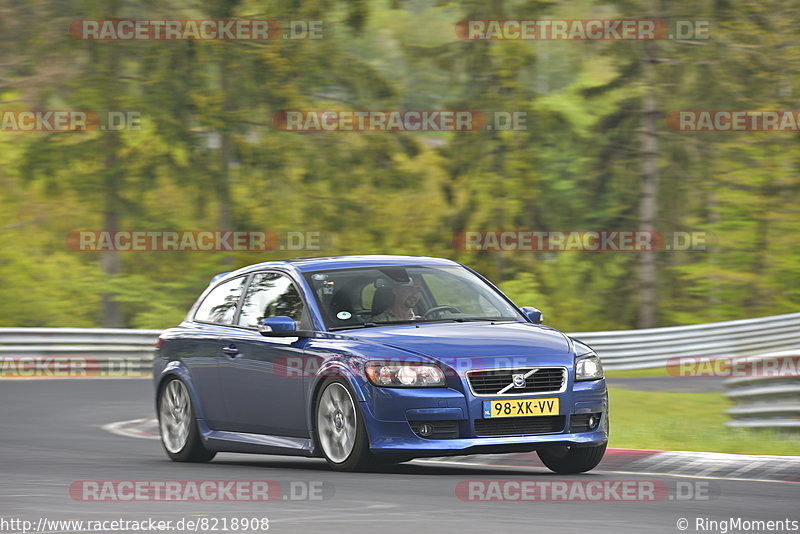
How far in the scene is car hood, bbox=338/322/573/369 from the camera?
10148 mm

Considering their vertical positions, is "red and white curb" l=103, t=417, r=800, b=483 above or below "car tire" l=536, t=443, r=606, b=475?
below

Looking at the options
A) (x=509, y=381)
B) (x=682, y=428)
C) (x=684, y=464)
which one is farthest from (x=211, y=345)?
(x=682, y=428)

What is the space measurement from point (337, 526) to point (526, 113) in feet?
124

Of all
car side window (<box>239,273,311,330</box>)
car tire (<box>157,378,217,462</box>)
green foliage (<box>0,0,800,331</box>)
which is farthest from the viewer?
green foliage (<box>0,0,800,331</box>)

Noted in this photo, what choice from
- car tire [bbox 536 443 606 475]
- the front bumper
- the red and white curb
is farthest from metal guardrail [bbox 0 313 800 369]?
the front bumper

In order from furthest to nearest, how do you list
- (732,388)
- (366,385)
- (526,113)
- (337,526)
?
(526,113), (732,388), (366,385), (337,526)

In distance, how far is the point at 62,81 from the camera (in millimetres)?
41719

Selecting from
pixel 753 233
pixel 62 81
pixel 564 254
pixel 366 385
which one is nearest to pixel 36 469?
pixel 366 385

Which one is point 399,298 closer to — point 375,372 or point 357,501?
point 375,372

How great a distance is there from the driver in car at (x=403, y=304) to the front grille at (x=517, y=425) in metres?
1.33

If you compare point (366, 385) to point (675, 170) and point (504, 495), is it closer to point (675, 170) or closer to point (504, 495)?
point (504, 495)

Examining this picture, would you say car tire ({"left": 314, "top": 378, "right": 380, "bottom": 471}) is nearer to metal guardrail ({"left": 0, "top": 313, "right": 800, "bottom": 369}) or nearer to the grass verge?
the grass verge

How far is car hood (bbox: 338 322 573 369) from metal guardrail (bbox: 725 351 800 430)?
390 cm

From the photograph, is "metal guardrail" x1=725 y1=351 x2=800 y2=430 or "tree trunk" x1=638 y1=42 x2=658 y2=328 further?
"tree trunk" x1=638 y1=42 x2=658 y2=328
